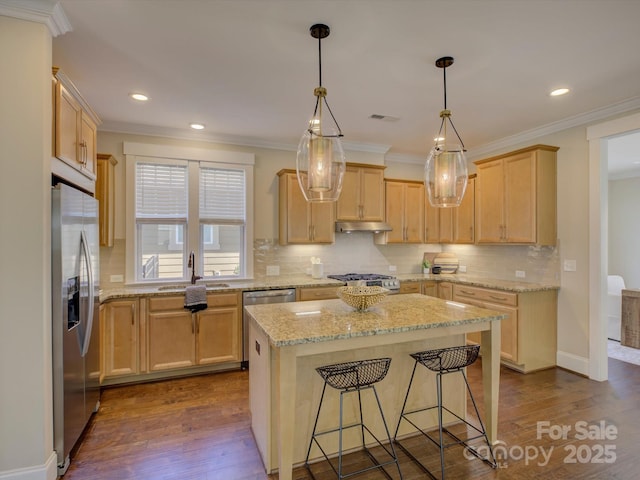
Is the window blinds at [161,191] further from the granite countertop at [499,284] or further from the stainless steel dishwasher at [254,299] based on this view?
the granite countertop at [499,284]

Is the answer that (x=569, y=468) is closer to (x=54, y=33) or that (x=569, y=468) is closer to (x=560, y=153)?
(x=560, y=153)

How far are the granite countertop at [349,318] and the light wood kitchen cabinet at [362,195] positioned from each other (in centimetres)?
201

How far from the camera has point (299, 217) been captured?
14.2 ft

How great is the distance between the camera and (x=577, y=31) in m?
2.13

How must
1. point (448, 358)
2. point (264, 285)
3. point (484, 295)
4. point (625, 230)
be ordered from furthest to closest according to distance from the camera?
point (625, 230) → point (484, 295) → point (264, 285) → point (448, 358)

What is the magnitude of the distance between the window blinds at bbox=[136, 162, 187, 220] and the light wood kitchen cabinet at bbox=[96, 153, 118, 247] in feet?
1.15

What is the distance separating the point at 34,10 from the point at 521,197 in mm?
4474

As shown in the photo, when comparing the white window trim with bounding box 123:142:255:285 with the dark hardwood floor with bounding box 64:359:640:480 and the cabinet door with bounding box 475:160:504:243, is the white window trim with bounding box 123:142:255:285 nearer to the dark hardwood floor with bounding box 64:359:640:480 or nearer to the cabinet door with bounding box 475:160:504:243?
the dark hardwood floor with bounding box 64:359:640:480

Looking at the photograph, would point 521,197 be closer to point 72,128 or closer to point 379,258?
point 379,258

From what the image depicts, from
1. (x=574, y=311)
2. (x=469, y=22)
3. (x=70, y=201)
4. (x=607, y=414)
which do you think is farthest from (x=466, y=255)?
(x=70, y=201)

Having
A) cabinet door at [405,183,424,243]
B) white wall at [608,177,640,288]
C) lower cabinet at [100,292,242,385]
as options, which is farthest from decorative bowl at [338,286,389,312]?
white wall at [608,177,640,288]

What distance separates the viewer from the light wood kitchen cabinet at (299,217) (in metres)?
4.29

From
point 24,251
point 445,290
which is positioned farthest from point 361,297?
point 445,290

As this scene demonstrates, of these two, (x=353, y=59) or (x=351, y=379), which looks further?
(x=353, y=59)
